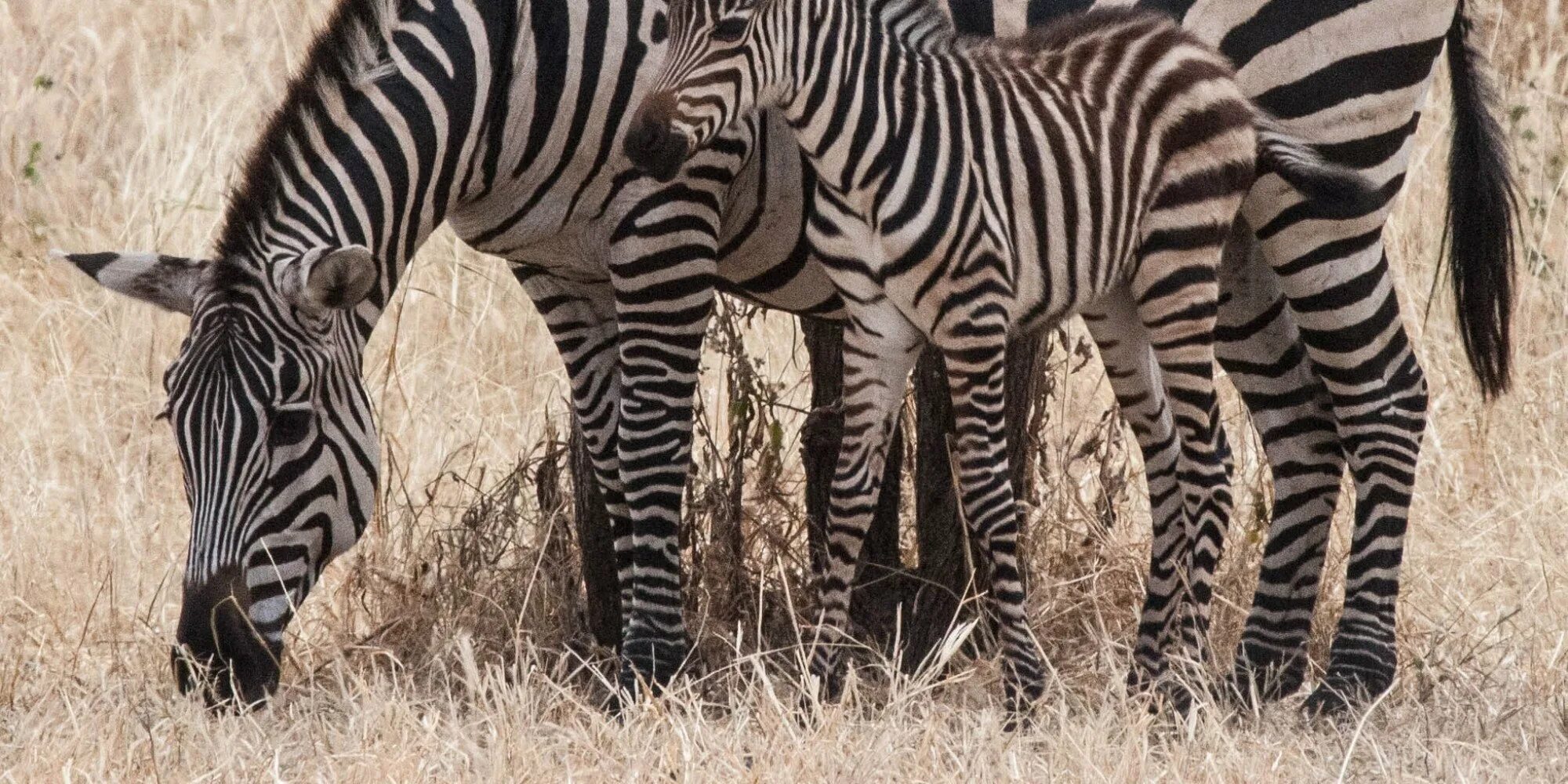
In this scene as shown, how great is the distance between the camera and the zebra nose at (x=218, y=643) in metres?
4.46

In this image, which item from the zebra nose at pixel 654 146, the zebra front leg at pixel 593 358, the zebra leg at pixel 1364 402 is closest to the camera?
the zebra nose at pixel 654 146

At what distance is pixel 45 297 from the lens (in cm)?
838

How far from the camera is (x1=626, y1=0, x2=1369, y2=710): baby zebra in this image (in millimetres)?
4496

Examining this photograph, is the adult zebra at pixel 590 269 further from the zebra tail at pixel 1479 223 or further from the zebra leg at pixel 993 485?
the zebra leg at pixel 993 485

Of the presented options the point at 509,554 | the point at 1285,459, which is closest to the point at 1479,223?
the point at 1285,459

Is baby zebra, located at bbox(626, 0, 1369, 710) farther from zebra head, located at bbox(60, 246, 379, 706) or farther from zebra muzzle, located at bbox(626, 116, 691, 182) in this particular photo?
zebra head, located at bbox(60, 246, 379, 706)

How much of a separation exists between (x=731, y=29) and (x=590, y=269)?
1099mm

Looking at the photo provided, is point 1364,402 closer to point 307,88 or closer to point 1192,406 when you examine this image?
point 1192,406

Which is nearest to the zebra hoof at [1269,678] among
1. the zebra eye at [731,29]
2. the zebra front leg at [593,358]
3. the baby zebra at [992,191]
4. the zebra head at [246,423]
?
the baby zebra at [992,191]

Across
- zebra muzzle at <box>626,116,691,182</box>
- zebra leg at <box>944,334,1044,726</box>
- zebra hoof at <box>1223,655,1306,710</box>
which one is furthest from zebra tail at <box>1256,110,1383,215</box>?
zebra muzzle at <box>626,116,691,182</box>

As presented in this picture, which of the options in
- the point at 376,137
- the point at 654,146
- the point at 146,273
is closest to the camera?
the point at 654,146

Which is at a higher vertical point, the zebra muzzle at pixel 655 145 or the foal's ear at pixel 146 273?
the zebra muzzle at pixel 655 145

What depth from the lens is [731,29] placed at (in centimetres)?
445

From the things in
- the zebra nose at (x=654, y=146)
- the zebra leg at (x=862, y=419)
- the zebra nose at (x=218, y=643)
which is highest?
the zebra nose at (x=654, y=146)
